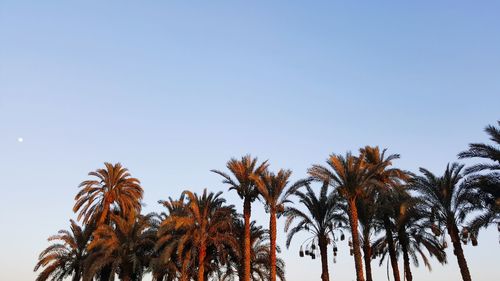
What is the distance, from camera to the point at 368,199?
111 ft

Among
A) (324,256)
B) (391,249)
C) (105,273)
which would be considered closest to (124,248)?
(105,273)

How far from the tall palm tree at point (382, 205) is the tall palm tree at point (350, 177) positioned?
5.98 ft

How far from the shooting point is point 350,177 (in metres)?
30.3

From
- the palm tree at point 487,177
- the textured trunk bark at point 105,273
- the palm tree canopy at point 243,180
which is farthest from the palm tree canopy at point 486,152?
the textured trunk bark at point 105,273

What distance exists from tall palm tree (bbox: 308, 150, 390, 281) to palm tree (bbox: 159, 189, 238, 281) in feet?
28.4

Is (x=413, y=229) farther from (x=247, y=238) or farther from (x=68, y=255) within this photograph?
(x=68, y=255)

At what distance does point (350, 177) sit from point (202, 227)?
12.4 metres

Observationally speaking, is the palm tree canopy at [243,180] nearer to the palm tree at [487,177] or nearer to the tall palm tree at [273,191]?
the tall palm tree at [273,191]

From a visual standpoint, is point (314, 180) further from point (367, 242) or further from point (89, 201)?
point (89, 201)

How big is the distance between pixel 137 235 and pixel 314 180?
1550cm

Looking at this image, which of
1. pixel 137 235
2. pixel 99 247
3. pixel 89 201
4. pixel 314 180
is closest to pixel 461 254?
pixel 314 180

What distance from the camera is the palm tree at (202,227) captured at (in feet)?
112

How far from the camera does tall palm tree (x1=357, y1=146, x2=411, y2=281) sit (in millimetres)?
33188

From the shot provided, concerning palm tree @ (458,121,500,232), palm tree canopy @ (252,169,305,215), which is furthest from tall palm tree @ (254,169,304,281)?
palm tree @ (458,121,500,232)
